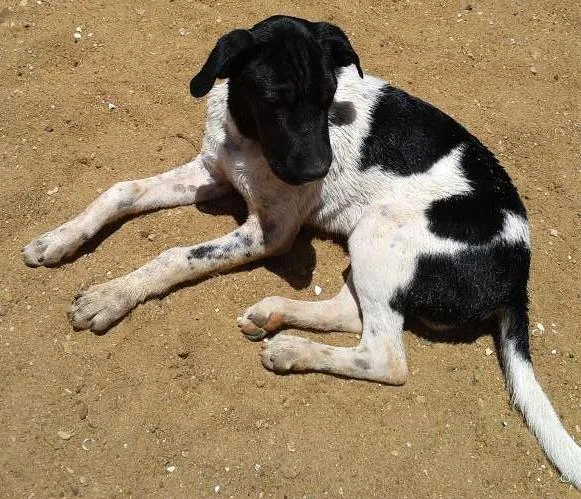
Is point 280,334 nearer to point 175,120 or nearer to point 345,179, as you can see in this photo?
point 345,179

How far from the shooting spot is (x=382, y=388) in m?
3.71

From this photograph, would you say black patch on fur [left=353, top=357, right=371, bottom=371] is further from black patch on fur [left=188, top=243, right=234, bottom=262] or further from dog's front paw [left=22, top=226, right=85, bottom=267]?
dog's front paw [left=22, top=226, right=85, bottom=267]

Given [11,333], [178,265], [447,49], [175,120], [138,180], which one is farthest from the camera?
[447,49]

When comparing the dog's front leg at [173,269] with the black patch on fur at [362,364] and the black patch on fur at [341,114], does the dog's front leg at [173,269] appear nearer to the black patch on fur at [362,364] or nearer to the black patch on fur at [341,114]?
the black patch on fur at [341,114]

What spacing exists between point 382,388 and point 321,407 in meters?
0.42

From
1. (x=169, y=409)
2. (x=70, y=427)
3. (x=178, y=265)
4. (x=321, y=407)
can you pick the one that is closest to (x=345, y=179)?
(x=178, y=265)

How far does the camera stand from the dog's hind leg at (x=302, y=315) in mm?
3754

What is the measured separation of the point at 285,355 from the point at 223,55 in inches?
70.7

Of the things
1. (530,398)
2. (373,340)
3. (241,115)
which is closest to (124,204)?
(241,115)

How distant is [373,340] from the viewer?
3.68 m

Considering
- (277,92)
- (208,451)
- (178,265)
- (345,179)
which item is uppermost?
(277,92)

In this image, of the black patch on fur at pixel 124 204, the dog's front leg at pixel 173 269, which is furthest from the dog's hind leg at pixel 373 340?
the black patch on fur at pixel 124 204

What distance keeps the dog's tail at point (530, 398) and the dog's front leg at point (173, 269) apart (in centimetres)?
157

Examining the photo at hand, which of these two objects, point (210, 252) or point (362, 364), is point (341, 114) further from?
point (362, 364)
